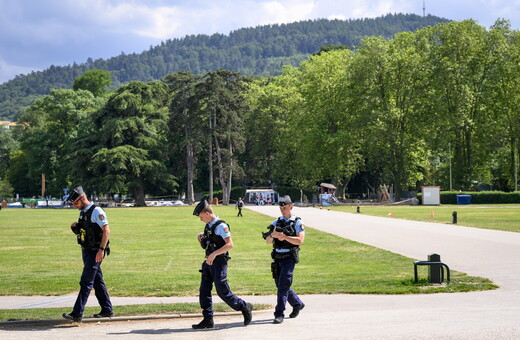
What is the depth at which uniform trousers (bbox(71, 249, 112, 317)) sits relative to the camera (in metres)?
10.1

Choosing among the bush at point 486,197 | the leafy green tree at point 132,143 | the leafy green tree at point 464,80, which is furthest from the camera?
the leafy green tree at point 132,143

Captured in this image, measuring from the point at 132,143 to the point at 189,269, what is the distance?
238ft

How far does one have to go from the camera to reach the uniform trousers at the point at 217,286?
380 inches

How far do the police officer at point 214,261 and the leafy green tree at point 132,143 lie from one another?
73.0 m

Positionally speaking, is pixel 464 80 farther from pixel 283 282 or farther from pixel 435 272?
pixel 283 282

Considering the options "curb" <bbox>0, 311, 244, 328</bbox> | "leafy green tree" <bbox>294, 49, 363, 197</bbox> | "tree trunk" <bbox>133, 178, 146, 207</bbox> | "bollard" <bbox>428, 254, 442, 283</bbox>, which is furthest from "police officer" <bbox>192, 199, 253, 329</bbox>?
"tree trunk" <bbox>133, 178, 146, 207</bbox>

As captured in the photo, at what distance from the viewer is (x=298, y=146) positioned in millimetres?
89875

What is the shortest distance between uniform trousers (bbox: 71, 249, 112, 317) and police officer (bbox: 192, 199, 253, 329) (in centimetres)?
168

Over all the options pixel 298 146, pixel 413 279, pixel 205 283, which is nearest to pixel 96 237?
pixel 205 283

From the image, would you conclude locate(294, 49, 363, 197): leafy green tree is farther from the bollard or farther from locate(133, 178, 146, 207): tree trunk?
the bollard

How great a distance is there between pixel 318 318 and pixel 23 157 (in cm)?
11514

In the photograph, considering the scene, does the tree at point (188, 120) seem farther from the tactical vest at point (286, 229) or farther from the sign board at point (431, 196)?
the tactical vest at point (286, 229)

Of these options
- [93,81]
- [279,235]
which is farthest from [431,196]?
[93,81]

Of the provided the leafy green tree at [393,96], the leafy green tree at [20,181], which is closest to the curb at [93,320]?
the leafy green tree at [393,96]
